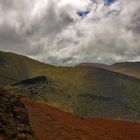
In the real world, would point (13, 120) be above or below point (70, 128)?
above

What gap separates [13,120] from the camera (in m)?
30.3

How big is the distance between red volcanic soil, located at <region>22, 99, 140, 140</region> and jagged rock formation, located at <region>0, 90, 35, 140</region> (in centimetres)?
299

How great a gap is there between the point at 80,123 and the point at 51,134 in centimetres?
703

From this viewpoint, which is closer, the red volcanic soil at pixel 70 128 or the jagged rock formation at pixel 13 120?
the jagged rock formation at pixel 13 120

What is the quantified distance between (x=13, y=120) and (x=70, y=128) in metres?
8.91

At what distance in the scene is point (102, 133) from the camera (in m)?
39.1

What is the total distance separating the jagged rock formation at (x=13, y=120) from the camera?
1097 inches

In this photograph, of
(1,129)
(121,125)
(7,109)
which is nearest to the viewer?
(1,129)

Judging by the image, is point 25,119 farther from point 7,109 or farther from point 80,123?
point 80,123

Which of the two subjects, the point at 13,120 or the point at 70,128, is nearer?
the point at 13,120

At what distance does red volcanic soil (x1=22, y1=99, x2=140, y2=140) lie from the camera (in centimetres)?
3478

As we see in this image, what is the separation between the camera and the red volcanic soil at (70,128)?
34781mm

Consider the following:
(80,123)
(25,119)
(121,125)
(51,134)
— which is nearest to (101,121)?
(121,125)

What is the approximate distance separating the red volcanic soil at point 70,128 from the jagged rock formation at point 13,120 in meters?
2.99
